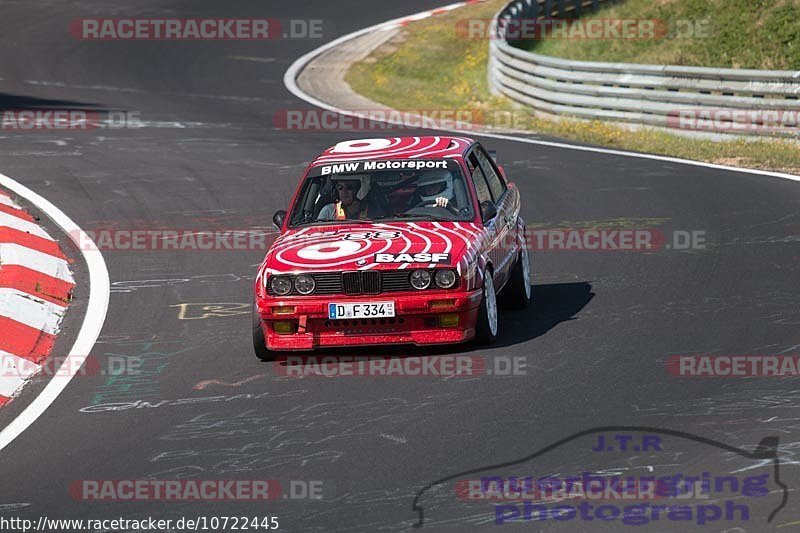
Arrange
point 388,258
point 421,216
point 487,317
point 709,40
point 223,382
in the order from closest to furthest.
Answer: point 223,382
point 388,258
point 487,317
point 421,216
point 709,40

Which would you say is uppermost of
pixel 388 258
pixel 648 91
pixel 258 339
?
pixel 648 91

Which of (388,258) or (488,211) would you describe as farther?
(488,211)

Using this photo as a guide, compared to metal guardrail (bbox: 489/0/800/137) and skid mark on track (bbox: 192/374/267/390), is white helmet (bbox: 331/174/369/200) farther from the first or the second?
metal guardrail (bbox: 489/0/800/137)

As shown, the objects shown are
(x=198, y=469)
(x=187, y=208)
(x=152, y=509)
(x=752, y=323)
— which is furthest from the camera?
(x=187, y=208)

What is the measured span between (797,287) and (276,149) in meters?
10.6

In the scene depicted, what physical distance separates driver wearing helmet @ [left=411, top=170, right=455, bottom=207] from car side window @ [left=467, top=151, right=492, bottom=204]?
27 cm

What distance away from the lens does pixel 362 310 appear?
31.7 feet

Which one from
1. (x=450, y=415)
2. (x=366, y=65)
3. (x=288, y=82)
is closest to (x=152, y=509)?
(x=450, y=415)

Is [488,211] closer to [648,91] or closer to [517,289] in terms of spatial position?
[517,289]

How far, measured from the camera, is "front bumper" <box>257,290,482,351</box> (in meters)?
9.66

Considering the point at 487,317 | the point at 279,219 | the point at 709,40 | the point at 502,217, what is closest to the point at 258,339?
the point at 279,219

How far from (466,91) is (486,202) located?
17.6 metres

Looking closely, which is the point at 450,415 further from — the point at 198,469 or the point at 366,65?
the point at 366,65

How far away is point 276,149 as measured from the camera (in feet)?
67.3
